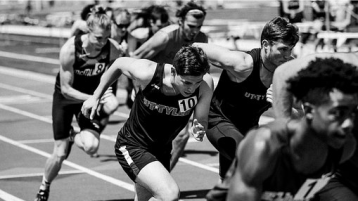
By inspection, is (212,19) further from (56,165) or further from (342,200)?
(342,200)

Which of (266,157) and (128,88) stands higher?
(266,157)

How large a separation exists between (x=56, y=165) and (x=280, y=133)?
17.3ft

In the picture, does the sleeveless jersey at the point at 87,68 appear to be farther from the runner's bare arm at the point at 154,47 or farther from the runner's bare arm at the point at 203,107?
the runner's bare arm at the point at 203,107

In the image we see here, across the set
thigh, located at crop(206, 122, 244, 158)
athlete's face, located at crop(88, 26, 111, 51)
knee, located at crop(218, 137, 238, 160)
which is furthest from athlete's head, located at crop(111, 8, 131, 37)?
knee, located at crop(218, 137, 238, 160)

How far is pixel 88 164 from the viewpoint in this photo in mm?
11625

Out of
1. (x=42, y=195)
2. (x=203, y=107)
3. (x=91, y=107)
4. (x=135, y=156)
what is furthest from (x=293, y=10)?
(x=135, y=156)

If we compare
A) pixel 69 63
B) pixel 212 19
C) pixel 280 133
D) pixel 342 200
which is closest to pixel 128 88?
pixel 69 63

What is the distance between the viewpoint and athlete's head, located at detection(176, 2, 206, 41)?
10.0 m

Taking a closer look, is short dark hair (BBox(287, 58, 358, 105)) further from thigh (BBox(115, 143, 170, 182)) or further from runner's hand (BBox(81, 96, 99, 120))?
runner's hand (BBox(81, 96, 99, 120))

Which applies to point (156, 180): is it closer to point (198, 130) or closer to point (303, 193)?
point (198, 130)

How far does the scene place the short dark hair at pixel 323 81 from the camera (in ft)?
13.5

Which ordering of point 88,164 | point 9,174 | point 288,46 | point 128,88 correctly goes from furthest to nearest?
point 128,88 < point 88,164 < point 9,174 < point 288,46

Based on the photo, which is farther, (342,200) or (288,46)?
(288,46)

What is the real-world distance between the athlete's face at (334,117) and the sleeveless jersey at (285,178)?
0.17 m
